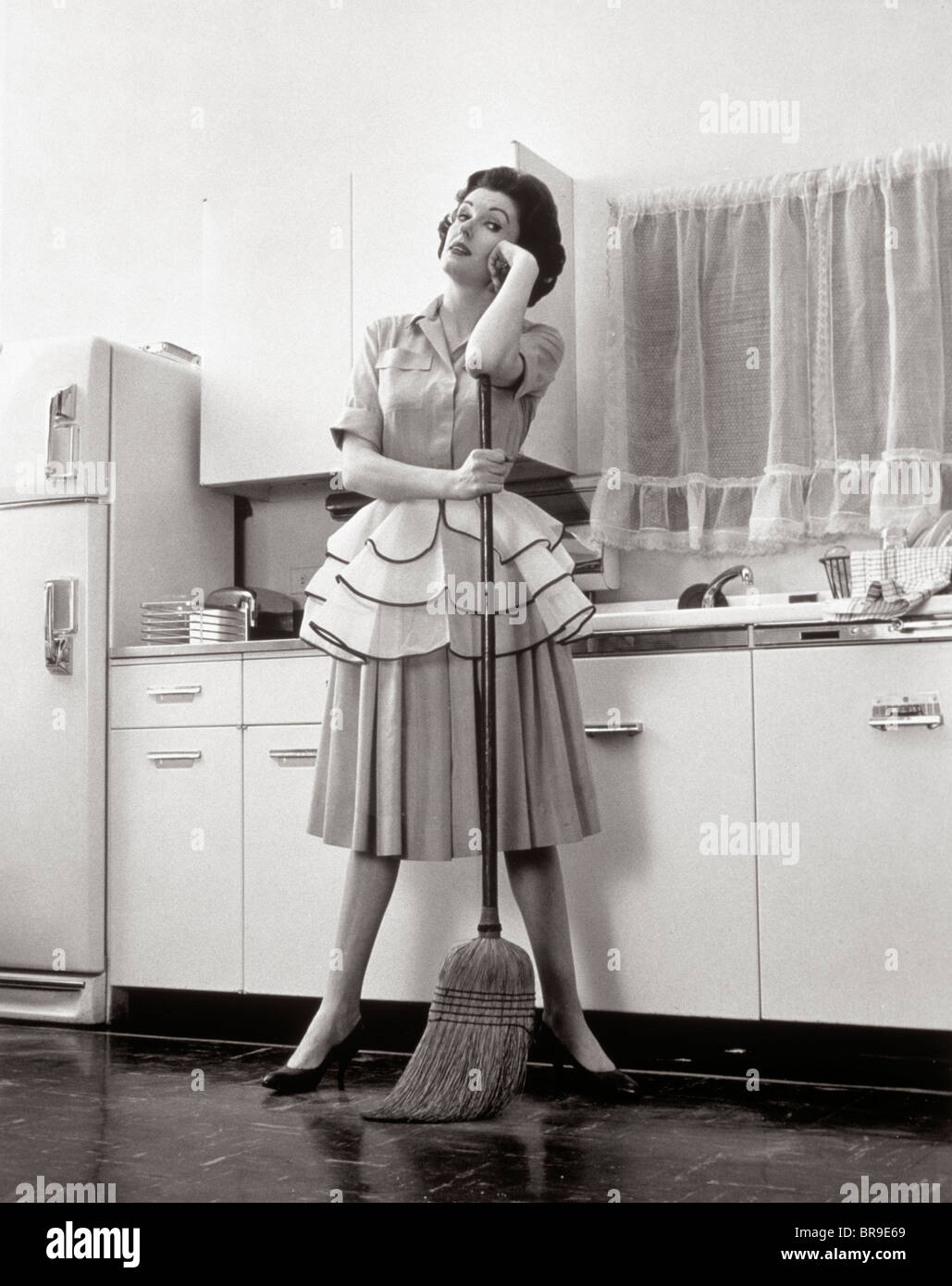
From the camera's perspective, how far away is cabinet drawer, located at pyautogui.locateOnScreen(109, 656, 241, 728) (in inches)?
129

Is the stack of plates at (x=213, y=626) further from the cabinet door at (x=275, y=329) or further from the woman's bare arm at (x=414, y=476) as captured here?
the woman's bare arm at (x=414, y=476)

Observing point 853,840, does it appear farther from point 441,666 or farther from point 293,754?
point 293,754

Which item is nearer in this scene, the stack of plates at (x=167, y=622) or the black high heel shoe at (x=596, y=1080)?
the black high heel shoe at (x=596, y=1080)

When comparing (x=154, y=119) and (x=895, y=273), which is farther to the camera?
(x=154, y=119)

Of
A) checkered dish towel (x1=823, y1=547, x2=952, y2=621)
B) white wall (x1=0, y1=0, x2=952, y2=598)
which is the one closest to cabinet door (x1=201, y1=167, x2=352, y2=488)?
white wall (x1=0, y1=0, x2=952, y2=598)

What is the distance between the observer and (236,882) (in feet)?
10.5

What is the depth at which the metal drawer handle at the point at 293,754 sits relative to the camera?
10.3 feet

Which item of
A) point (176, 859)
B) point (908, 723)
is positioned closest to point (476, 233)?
point (908, 723)

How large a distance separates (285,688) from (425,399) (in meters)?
0.80

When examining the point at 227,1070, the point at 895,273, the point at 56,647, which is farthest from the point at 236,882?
the point at 895,273

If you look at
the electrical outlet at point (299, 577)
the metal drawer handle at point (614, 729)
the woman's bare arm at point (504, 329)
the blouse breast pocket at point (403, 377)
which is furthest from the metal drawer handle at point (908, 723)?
the electrical outlet at point (299, 577)

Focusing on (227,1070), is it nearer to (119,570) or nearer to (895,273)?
(119,570)

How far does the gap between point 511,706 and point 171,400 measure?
1.53 m

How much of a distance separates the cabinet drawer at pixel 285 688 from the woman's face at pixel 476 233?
86 cm
